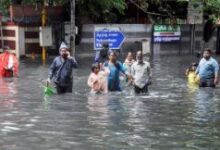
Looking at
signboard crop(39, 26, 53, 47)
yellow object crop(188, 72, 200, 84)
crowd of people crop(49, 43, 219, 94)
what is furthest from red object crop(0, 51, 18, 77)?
signboard crop(39, 26, 53, 47)

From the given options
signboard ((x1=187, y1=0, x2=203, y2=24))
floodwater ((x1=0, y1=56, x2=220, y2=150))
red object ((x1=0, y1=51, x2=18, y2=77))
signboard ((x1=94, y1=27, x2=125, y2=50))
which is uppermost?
signboard ((x1=187, y1=0, x2=203, y2=24))

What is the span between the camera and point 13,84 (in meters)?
21.2

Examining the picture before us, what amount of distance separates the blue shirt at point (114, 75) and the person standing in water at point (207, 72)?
10.9ft

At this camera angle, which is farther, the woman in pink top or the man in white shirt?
the man in white shirt

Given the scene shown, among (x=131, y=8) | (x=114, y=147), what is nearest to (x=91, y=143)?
(x=114, y=147)

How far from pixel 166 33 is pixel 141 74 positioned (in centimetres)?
1863

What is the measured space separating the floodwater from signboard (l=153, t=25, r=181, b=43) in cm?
1423

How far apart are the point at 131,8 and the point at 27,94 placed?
19.1m

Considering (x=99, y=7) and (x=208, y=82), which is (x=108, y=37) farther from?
(x=208, y=82)

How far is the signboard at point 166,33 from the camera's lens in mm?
36062

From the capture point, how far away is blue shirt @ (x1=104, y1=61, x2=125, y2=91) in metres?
18.0

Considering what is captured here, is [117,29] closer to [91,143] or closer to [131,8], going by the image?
[131,8]

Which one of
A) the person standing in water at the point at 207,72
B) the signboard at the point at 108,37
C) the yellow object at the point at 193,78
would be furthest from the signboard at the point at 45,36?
the person standing in water at the point at 207,72

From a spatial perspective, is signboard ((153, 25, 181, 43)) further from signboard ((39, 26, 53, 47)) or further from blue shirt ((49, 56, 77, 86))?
blue shirt ((49, 56, 77, 86))
